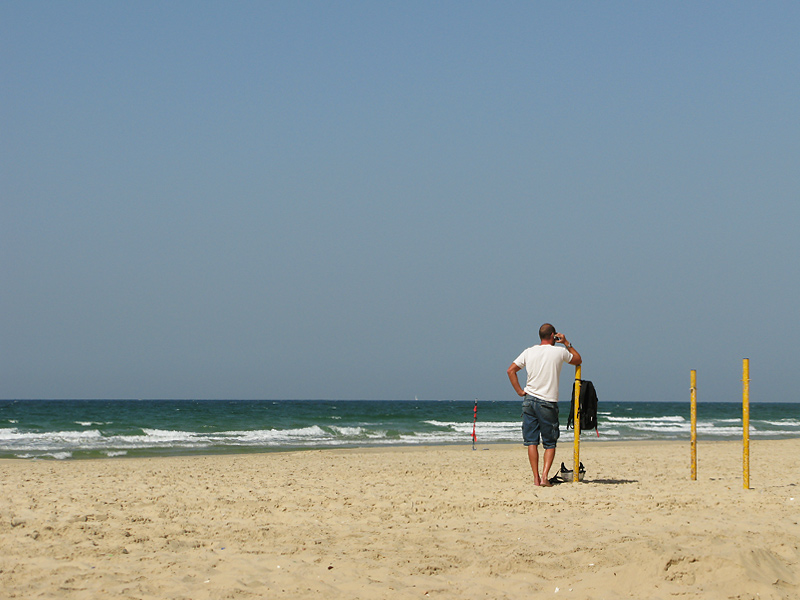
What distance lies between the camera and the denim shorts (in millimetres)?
8164

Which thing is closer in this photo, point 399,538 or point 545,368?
point 399,538

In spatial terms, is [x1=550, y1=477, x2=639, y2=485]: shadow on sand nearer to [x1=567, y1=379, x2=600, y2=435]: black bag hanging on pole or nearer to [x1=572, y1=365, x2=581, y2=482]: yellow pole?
[x1=572, y1=365, x2=581, y2=482]: yellow pole

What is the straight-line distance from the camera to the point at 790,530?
5.91 meters

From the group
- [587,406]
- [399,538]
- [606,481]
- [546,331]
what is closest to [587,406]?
[587,406]

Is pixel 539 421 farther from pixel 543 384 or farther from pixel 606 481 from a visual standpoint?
pixel 606 481

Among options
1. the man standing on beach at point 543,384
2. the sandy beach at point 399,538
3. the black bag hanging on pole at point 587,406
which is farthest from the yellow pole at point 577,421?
the man standing on beach at point 543,384

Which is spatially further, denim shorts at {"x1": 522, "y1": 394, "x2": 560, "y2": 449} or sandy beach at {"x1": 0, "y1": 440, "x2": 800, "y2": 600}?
denim shorts at {"x1": 522, "y1": 394, "x2": 560, "y2": 449}

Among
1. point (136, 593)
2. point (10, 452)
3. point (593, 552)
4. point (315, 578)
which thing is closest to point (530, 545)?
point (593, 552)

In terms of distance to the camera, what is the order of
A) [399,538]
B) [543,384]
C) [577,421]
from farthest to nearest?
[577,421] < [543,384] < [399,538]

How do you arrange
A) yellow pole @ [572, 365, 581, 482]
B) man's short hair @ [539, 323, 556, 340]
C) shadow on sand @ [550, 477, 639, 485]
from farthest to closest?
shadow on sand @ [550, 477, 639, 485] → yellow pole @ [572, 365, 581, 482] → man's short hair @ [539, 323, 556, 340]

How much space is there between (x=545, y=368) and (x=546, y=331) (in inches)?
16.1

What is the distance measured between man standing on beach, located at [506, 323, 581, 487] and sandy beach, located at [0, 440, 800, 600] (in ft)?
1.88

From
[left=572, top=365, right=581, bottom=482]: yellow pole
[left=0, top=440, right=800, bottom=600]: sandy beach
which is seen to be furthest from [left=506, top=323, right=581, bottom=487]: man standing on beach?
[left=0, top=440, right=800, bottom=600]: sandy beach

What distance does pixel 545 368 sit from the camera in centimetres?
821
